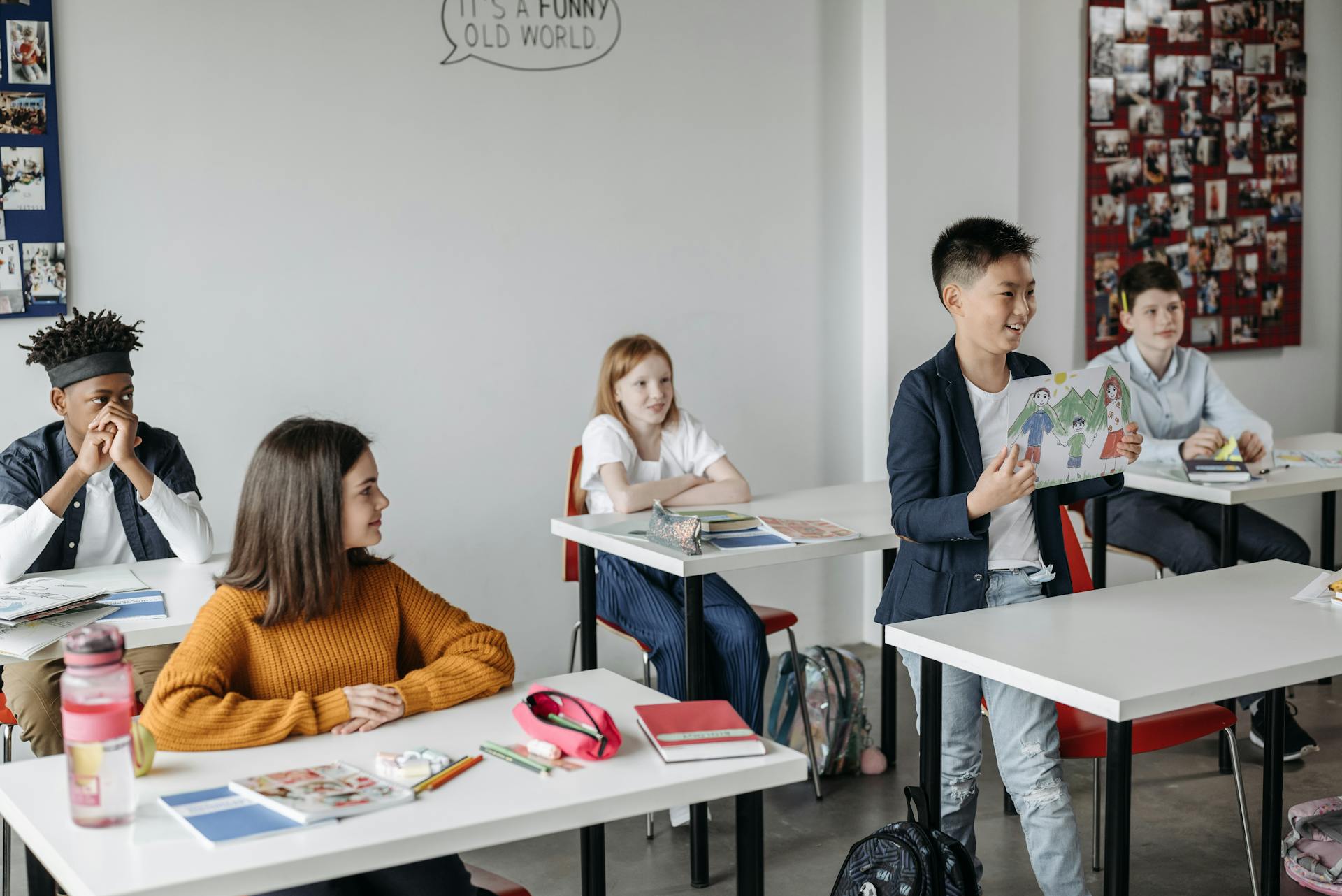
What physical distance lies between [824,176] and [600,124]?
907 millimetres

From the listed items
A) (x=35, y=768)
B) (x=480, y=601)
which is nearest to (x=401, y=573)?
(x=35, y=768)

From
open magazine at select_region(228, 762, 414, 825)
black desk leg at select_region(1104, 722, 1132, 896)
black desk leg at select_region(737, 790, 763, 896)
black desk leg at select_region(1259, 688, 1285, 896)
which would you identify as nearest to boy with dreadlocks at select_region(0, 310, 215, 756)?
open magazine at select_region(228, 762, 414, 825)

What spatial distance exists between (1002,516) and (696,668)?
32.1 inches

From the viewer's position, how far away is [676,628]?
341 cm

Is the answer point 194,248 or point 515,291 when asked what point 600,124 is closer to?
point 515,291

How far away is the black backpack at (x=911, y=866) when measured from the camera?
216cm

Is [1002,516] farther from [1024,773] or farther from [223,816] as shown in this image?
[223,816]

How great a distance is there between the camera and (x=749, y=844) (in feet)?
5.95

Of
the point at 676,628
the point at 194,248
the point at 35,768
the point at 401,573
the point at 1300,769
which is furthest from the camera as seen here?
the point at 194,248

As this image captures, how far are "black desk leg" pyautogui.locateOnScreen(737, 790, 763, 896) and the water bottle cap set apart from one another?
2.67ft

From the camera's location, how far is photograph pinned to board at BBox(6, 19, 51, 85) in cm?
361

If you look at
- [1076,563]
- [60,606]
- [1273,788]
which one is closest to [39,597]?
[60,606]

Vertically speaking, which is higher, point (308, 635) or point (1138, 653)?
point (308, 635)

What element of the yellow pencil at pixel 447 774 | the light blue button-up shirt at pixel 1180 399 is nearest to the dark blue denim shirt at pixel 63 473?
the yellow pencil at pixel 447 774
